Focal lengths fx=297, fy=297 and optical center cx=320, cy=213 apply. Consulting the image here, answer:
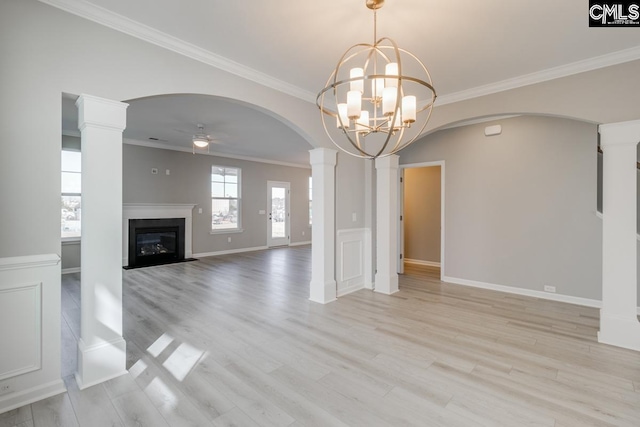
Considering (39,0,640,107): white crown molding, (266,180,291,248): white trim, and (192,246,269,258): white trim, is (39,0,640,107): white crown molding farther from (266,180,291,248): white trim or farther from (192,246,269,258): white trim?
(266,180,291,248): white trim

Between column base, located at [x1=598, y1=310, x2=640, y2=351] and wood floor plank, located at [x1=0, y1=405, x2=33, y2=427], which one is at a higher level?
column base, located at [x1=598, y1=310, x2=640, y2=351]

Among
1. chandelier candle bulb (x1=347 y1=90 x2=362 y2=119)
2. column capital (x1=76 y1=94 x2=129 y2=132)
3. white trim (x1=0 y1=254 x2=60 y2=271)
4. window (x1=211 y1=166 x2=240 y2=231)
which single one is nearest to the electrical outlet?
white trim (x1=0 y1=254 x2=60 y2=271)

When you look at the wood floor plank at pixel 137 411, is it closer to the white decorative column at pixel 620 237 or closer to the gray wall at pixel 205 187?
the white decorative column at pixel 620 237

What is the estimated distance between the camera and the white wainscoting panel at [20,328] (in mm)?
1873

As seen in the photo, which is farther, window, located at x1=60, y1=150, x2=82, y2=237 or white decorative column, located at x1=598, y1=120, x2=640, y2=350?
window, located at x1=60, y1=150, x2=82, y2=237

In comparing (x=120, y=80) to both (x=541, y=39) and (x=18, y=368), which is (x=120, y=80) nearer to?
(x=18, y=368)

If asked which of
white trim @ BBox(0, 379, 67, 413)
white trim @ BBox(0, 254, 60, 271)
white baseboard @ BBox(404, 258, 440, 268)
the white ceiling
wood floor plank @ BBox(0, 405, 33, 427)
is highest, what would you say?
the white ceiling

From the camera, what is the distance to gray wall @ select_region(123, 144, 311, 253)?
6.67 m

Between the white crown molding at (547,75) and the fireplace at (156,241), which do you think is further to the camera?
the fireplace at (156,241)

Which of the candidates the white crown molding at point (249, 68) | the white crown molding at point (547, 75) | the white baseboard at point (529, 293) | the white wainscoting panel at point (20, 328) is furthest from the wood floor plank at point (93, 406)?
the white baseboard at point (529, 293)

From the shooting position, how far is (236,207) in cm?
855

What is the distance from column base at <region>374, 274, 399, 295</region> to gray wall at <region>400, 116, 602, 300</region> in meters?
1.25

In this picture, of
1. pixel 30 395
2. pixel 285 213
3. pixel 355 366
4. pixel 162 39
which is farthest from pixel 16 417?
pixel 285 213

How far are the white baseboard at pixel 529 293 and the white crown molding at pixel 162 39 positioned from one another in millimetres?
4037
